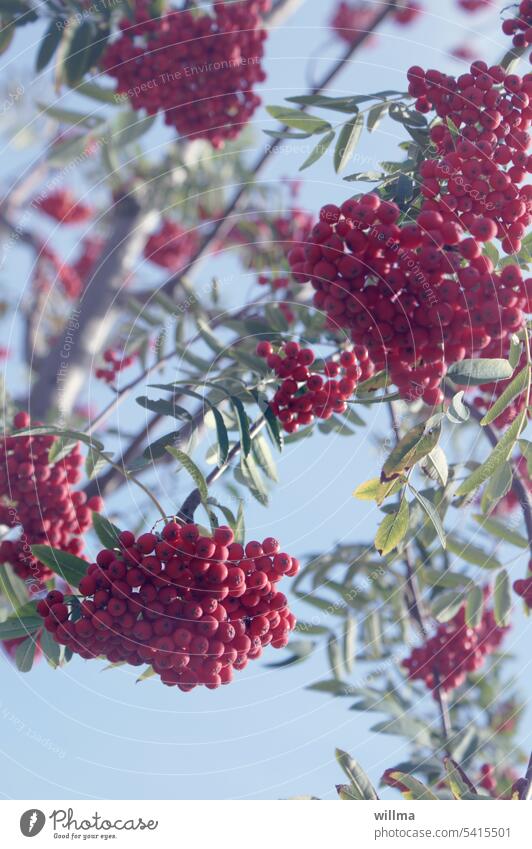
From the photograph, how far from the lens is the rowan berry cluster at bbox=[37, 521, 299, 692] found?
6.27 ft

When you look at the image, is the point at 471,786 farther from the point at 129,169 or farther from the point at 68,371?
the point at 129,169

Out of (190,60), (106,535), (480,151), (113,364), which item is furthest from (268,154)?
(106,535)

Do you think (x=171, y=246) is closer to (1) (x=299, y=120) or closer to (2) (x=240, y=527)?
(1) (x=299, y=120)

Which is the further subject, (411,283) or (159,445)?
(159,445)

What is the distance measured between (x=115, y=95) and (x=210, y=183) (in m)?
1.34

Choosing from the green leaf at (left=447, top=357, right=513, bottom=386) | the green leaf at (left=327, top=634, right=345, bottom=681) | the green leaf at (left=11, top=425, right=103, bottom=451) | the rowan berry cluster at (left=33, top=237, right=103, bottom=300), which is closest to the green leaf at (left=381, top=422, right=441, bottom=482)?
the green leaf at (left=447, top=357, right=513, bottom=386)

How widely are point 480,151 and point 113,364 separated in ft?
6.15

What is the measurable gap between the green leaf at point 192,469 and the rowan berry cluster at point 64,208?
4161 millimetres

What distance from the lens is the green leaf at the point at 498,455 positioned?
2096 millimetres

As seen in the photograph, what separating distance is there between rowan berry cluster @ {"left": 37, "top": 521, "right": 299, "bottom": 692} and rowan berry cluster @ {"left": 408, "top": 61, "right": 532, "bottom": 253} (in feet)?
3.21

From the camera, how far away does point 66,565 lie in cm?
210

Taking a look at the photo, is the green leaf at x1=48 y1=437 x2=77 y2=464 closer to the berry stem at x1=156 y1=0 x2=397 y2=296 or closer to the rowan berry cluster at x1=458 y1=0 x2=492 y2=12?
the berry stem at x1=156 y1=0 x2=397 y2=296
